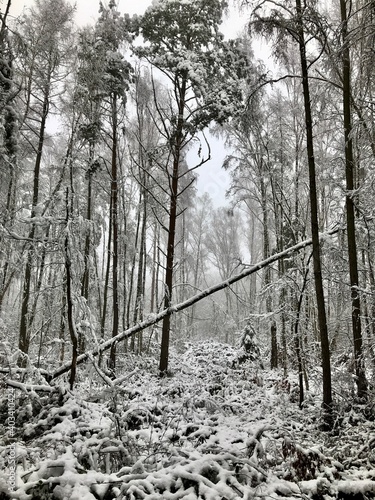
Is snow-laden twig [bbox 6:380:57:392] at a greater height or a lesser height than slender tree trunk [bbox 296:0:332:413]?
lesser

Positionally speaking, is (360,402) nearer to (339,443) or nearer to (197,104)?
(339,443)

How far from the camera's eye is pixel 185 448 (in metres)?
3.42

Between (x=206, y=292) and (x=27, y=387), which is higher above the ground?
(x=206, y=292)

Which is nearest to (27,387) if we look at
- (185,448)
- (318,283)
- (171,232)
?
(185,448)

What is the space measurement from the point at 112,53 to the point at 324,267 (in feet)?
25.7

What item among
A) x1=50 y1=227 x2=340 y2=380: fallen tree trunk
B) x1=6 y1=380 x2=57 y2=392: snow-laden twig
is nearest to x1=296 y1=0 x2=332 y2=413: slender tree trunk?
x1=50 y1=227 x2=340 y2=380: fallen tree trunk

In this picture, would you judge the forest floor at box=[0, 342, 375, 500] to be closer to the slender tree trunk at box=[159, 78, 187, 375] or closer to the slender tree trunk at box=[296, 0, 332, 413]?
the slender tree trunk at box=[296, 0, 332, 413]

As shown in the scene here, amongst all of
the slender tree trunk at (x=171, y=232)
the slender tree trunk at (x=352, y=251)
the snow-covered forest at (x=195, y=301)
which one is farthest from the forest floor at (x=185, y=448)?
the slender tree trunk at (x=171, y=232)

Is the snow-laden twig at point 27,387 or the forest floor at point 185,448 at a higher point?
the snow-laden twig at point 27,387

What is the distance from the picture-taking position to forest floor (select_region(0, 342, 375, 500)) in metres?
2.63

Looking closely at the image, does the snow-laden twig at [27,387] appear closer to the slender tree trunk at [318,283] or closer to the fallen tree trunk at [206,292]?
the fallen tree trunk at [206,292]

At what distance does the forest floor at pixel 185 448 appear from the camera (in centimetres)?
263

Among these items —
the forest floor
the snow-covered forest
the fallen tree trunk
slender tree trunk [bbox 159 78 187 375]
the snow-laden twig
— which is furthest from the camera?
Result: slender tree trunk [bbox 159 78 187 375]

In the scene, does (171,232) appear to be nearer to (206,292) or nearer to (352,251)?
(206,292)
